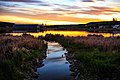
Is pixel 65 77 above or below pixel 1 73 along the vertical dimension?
below

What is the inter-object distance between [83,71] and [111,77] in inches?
212

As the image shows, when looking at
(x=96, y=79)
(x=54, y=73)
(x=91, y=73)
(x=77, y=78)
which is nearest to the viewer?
(x=96, y=79)

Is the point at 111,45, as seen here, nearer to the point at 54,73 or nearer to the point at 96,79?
the point at 54,73

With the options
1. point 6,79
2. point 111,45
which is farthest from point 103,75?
point 111,45

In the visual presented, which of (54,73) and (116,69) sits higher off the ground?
(116,69)

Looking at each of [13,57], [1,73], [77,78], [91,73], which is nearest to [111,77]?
[91,73]

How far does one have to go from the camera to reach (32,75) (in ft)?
78.6

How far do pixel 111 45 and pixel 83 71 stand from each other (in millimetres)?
13302

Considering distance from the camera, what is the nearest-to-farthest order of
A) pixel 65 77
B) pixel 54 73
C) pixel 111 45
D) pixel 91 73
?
pixel 91 73, pixel 65 77, pixel 54 73, pixel 111 45

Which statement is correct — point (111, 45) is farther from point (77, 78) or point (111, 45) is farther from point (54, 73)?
point (77, 78)

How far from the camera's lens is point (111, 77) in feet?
59.3

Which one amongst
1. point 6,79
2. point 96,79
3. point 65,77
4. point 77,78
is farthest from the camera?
point 65,77

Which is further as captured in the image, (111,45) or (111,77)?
(111,45)

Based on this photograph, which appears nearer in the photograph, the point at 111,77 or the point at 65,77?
the point at 111,77
